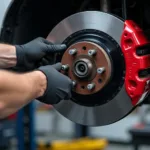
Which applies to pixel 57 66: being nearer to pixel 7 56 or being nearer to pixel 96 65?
pixel 96 65

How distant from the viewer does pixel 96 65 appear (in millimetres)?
1178

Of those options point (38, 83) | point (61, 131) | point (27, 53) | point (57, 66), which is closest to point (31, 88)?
point (38, 83)

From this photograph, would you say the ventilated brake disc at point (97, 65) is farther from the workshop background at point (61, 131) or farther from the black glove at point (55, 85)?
the workshop background at point (61, 131)

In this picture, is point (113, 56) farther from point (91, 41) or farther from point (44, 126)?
point (44, 126)

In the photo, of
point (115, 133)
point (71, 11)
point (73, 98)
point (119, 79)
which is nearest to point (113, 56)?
point (119, 79)

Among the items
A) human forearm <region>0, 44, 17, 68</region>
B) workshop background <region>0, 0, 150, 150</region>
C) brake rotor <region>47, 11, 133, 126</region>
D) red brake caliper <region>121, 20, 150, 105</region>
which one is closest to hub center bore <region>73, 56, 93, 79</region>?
brake rotor <region>47, 11, 133, 126</region>

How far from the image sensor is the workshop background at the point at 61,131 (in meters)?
3.04

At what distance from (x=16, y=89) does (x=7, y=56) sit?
0.39 meters

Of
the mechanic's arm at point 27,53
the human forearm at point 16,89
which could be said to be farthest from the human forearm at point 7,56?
the human forearm at point 16,89

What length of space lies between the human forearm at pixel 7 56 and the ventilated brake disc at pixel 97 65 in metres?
0.17

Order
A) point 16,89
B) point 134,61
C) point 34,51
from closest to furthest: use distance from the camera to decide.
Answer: point 16,89 → point 134,61 → point 34,51

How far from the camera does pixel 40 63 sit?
4.46ft

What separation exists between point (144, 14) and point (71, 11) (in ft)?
0.80

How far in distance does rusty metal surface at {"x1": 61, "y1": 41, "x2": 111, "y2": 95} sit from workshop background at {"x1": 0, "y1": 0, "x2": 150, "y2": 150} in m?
1.80
